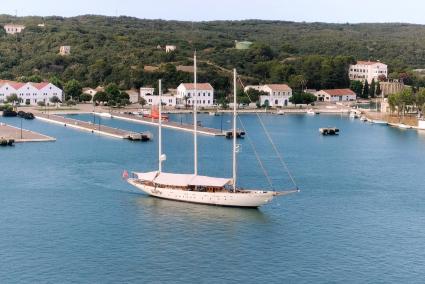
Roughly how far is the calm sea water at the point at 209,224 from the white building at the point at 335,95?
34.4 m

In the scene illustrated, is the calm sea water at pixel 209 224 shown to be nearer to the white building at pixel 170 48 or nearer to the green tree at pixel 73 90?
the green tree at pixel 73 90

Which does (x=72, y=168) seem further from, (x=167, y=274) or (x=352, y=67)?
(x=352, y=67)

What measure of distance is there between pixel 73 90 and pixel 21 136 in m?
23.5

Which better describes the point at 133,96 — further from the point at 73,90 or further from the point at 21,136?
the point at 21,136

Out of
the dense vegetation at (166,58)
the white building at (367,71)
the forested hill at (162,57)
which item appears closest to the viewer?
the dense vegetation at (166,58)

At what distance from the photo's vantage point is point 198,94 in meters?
64.5

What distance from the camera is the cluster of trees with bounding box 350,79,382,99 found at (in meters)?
75.2

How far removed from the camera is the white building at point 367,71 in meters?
82.0

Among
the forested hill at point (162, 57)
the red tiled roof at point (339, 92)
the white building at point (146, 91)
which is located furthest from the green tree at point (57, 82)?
the red tiled roof at point (339, 92)

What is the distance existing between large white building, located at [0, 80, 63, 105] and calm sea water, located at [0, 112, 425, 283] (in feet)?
84.6

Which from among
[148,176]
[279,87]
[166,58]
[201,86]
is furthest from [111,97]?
[148,176]

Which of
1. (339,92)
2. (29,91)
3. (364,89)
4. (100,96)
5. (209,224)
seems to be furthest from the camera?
(364,89)

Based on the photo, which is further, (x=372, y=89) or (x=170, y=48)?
(x=170, y=48)

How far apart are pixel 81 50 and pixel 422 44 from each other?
182 ft
